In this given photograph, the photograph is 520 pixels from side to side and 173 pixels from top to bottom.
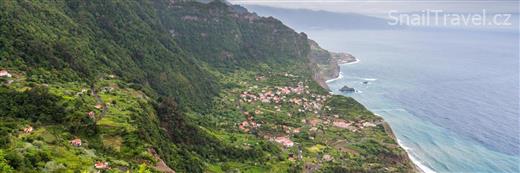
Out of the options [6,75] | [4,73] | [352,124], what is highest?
[4,73]

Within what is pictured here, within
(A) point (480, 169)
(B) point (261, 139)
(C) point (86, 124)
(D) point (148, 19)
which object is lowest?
(A) point (480, 169)

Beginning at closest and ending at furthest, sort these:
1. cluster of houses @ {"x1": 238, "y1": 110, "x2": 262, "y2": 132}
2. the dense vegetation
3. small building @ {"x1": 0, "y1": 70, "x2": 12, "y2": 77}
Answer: the dense vegetation, small building @ {"x1": 0, "y1": 70, "x2": 12, "y2": 77}, cluster of houses @ {"x1": 238, "y1": 110, "x2": 262, "y2": 132}

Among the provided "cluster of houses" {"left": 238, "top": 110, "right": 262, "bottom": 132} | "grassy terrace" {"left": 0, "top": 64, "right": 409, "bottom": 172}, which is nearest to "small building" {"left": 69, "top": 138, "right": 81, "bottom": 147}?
"grassy terrace" {"left": 0, "top": 64, "right": 409, "bottom": 172}

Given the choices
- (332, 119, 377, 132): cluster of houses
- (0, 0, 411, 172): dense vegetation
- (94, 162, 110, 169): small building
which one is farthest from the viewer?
(332, 119, 377, 132): cluster of houses

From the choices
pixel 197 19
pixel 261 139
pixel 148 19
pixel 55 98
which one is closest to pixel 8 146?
pixel 55 98

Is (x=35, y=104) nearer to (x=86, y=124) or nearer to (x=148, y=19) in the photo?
(x=86, y=124)

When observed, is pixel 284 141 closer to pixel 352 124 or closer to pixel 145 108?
pixel 352 124

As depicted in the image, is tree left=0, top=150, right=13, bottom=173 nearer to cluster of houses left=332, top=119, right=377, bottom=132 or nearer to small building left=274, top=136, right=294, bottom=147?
small building left=274, top=136, right=294, bottom=147

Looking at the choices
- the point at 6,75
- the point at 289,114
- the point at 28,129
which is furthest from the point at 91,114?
the point at 289,114
